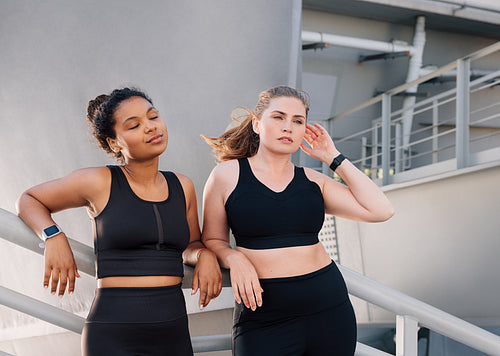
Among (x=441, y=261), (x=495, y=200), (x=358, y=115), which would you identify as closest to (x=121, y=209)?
(x=495, y=200)

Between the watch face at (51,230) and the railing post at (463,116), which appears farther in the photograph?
the railing post at (463,116)

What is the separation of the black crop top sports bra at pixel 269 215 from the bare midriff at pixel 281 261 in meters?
0.01

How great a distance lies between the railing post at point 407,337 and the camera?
4.78ft

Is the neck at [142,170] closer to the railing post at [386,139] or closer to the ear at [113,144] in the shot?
the ear at [113,144]

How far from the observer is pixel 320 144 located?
140cm

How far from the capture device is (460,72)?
4168 mm

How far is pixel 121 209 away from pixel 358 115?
7100mm

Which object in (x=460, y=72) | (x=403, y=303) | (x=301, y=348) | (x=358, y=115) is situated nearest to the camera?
(x=301, y=348)

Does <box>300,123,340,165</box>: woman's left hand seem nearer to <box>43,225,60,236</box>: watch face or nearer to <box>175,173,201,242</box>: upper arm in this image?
<box>175,173,201,242</box>: upper arm

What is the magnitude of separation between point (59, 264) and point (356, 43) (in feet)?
23.0

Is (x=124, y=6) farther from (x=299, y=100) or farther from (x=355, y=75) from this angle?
(x=355, y=75)

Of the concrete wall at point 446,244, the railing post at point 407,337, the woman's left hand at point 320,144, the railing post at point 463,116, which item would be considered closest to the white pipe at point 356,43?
the concrete wall at point 446,244

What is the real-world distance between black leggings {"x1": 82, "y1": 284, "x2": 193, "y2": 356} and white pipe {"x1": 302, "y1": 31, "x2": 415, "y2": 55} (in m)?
6.43

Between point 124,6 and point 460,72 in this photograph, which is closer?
point 124,6
